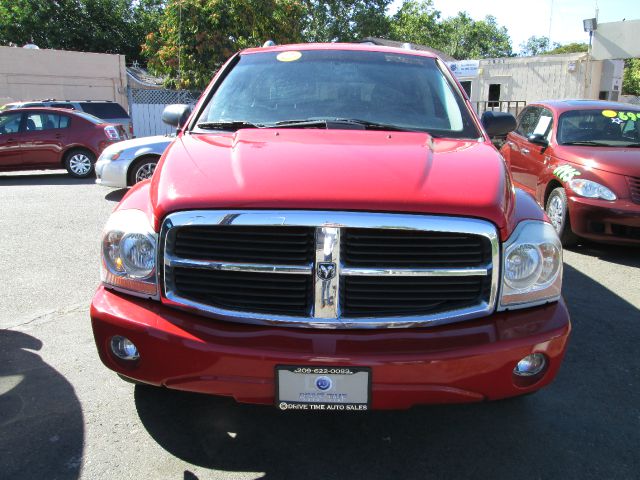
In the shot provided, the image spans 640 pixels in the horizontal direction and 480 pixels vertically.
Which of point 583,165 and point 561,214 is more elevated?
point 583,165

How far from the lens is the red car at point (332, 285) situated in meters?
2.23

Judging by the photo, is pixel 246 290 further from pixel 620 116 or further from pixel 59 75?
pixel 59 75

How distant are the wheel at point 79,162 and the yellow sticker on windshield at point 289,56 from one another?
953cm

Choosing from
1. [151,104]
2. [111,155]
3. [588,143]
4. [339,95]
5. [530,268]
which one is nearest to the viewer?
[530,268]

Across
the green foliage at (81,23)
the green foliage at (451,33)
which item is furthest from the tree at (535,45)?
the green foliage at (81,23)

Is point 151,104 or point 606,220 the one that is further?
point 151,104

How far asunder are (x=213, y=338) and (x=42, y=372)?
1.72 meters

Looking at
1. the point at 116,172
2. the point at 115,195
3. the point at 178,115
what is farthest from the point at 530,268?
the point at 115,195

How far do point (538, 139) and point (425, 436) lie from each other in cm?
520

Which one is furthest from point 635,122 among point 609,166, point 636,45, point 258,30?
point 636,45

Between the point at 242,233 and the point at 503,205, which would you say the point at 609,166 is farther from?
the point at 242,233

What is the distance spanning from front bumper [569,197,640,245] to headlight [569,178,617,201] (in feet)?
0.22

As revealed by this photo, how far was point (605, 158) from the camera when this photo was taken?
243 inches

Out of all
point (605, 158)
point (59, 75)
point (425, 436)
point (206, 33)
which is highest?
point (206, 33)
